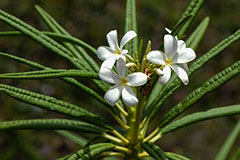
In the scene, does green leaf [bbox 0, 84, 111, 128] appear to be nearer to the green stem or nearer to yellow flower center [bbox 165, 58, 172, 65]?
the green stem

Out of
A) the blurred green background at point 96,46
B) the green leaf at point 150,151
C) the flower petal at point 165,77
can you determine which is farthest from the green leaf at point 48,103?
the blurred green background at point 96,46

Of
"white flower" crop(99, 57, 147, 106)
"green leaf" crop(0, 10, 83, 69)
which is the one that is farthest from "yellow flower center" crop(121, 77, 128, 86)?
"green leaf" crop(0, 10, 83, 69)

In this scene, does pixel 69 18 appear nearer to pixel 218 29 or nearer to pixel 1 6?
pixel 1 6

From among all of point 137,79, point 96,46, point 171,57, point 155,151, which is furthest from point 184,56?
point 96,46

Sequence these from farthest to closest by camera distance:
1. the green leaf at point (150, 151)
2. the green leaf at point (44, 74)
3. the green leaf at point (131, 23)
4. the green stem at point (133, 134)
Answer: the green leaf at point (131, 23), the green stem at point (133, 134), the green leaf at point (150, 151), the green leaf at point (44, 74)

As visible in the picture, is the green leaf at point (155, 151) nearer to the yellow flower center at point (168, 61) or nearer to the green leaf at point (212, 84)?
the green leaf at point (212, 84)

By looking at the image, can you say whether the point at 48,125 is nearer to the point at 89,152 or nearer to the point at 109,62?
the point at 89,152
